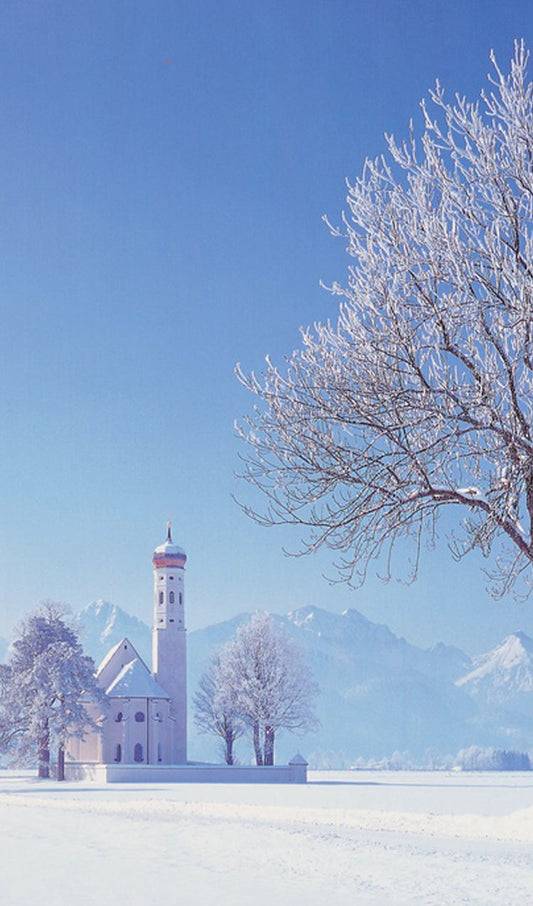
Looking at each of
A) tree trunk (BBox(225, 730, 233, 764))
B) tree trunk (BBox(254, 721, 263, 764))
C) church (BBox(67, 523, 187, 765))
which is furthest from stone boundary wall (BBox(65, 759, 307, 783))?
tree trunk (BBox(225, 730, 233, 764))

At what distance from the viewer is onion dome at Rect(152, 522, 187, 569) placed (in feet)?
218

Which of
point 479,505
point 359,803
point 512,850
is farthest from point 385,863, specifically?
point 359,803

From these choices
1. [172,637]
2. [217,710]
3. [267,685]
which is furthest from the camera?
[172,637]

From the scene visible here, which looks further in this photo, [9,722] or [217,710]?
[217,710]

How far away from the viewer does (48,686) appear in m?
47.4

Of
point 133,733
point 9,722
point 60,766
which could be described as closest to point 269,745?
point 133,733

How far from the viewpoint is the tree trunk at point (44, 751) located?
1857 inches

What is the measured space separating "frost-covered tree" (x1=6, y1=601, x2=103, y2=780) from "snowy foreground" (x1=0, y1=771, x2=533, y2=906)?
1715 centimetres

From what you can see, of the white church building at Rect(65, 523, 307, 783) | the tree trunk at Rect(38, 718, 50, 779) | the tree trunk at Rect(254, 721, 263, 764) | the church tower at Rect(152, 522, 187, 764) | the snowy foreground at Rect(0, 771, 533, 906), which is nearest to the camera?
the snowy foreground at Rect(0, 771, 533, 906)

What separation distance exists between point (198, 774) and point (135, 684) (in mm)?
13282

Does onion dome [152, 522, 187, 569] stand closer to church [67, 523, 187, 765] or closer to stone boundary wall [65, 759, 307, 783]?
church [67, 523, 187, 765]

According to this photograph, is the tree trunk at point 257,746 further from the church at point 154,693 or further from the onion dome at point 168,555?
the onion dome at point 168,555

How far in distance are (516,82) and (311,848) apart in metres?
12.6

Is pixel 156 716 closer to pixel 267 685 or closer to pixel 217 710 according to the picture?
pixel 217 710
